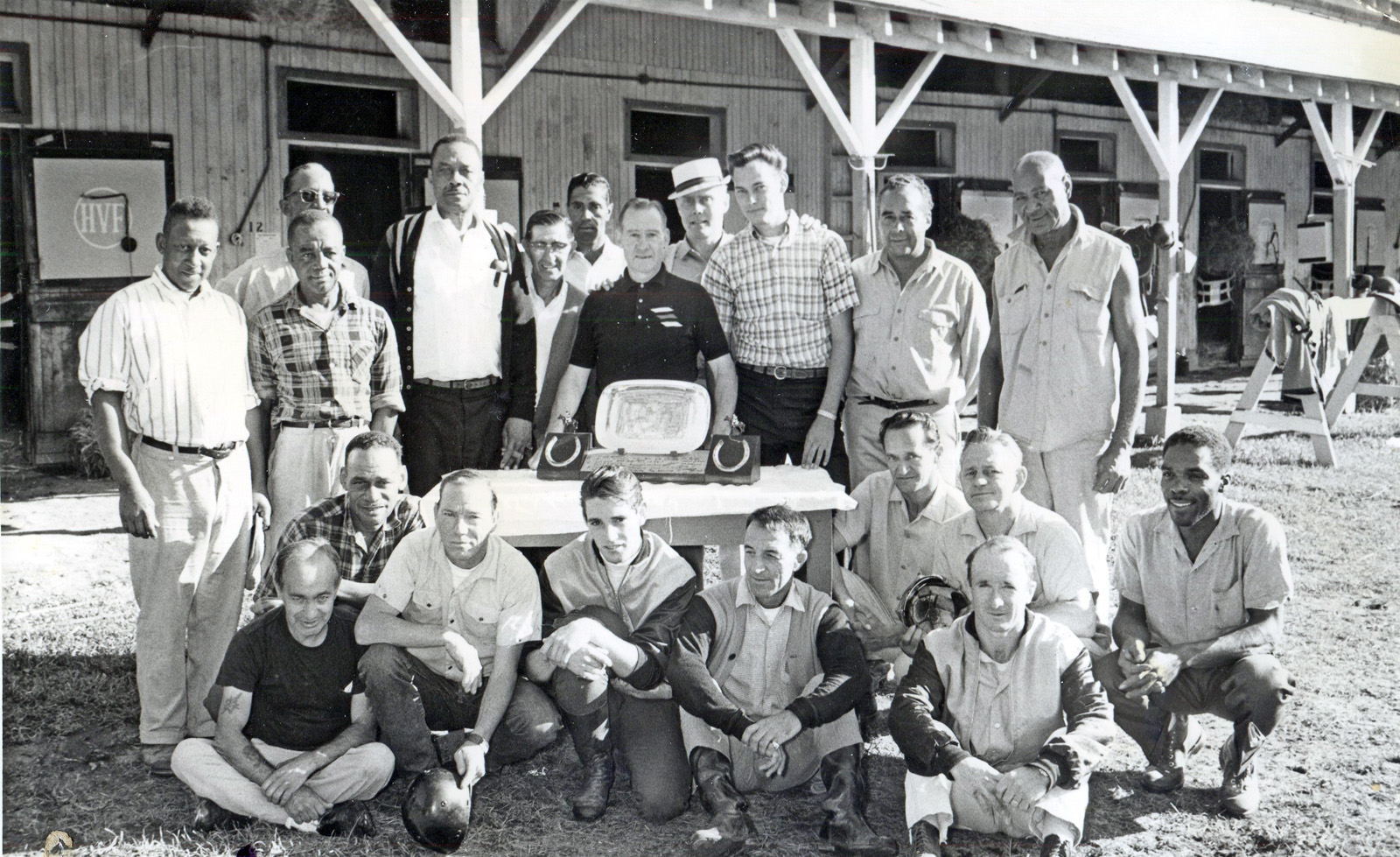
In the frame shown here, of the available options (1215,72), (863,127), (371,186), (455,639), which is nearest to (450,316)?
(455,639)

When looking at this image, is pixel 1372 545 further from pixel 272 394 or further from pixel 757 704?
pixel 272 394

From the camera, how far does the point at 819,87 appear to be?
30.1 feet

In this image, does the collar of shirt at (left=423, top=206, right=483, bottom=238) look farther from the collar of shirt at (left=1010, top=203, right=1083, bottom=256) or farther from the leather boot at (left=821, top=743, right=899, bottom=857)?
the leather boot at (left=821, top=743, right=899, bottom=857)

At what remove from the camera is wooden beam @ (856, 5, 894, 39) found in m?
9.24

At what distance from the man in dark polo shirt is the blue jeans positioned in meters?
1.30

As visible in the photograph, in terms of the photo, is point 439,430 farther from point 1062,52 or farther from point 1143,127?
point 1143,127

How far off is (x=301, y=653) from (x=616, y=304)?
5.98ft

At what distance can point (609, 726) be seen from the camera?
3957 mm

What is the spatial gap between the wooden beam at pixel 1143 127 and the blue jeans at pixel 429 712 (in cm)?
940

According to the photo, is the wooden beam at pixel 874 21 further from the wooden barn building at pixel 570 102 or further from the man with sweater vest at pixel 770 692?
the man with sweater vest at pixel 770 692

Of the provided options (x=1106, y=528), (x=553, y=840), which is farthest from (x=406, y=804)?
(x=1106, y=528)

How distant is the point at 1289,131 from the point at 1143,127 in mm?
6988

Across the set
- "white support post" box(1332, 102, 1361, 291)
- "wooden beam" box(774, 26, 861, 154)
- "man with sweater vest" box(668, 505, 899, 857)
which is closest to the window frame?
"wooden beam" box(774, 26, 861, 154)

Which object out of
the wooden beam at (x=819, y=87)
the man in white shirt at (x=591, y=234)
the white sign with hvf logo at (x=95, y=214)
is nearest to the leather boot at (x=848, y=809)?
the man in white shirt at (x=591, y=234)
